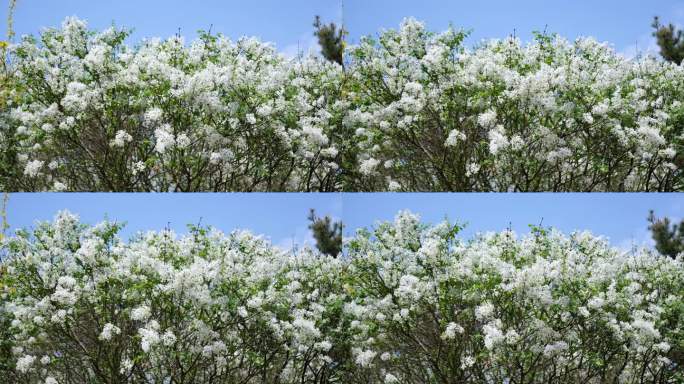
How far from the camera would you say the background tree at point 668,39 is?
17.8 ft

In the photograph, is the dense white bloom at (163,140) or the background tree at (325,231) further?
the background tree at (325,231)

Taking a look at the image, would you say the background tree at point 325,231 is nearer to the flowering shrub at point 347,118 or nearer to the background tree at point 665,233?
the flowering shrub at point 347,118

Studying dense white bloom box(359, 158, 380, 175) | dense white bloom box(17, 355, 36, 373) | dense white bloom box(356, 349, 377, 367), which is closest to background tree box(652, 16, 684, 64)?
dense white bloom box(359, 158, 380, 175)

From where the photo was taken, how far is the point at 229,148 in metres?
5.39

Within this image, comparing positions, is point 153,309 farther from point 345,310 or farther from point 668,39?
point 668,39

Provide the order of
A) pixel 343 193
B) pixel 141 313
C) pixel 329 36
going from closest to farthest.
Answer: pixel 141 313
pixel 343 193
pixel 329 36

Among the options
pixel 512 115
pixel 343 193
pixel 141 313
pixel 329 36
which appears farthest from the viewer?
pixel 329 36

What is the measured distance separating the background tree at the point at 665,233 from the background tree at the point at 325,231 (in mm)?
1683

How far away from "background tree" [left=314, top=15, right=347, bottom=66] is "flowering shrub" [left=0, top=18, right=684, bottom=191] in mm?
105

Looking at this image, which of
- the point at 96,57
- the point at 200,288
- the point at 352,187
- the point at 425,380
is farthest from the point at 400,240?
the point at 96,57

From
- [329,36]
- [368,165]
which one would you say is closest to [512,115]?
[368,165]

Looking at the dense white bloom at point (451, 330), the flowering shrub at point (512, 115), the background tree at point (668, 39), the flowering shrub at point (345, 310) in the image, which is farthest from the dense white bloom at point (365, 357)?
the background tree at point (668, 39)

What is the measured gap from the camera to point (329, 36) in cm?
561

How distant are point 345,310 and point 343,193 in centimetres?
65
